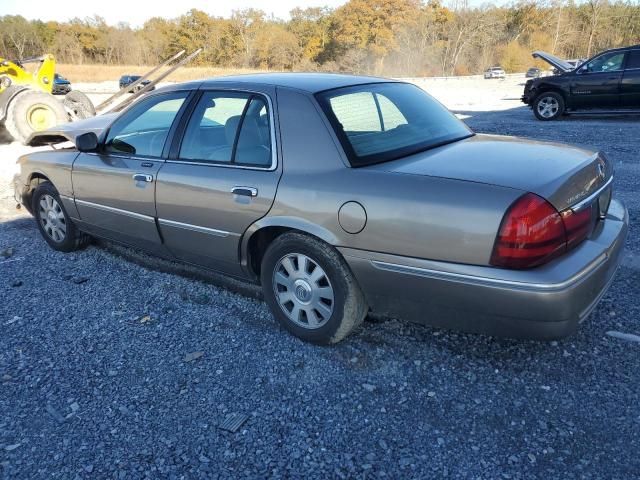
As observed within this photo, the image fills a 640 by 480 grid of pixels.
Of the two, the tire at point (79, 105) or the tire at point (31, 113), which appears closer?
the tire at point (31, 113)

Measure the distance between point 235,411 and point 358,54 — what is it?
63.3 metres

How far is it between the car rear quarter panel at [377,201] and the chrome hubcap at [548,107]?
11.9m

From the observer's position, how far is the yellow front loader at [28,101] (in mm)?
11044

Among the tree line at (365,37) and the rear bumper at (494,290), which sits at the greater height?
the tree line at (365,37)

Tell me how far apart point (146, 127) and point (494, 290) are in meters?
3.07

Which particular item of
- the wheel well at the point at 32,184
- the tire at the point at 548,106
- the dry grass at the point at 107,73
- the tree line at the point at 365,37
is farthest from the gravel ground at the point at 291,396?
the tree line at the point at 365,37

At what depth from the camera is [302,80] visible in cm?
346

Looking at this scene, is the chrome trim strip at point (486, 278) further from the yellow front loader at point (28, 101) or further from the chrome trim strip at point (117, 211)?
the yellow front loader at point (28, 101)

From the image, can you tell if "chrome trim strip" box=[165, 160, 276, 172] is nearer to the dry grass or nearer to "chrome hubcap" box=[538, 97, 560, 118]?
"chrome hubcap" box=[538, 97, 560, 118]

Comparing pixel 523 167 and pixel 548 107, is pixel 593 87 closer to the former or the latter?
pixel 548 107

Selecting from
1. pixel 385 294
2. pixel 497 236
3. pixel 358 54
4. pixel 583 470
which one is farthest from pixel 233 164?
pixel 358 54

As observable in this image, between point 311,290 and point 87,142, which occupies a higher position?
point 87,142

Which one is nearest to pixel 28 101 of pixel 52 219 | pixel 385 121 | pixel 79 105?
pixel 79 105

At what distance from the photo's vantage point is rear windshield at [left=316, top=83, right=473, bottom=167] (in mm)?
3010
